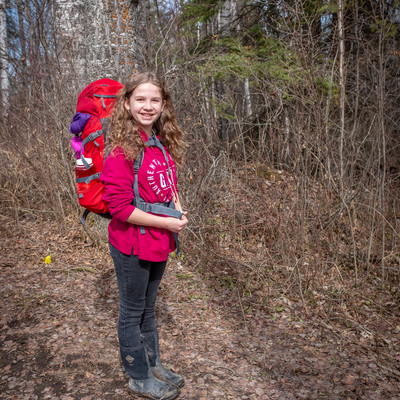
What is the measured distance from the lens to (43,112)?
5246 mm

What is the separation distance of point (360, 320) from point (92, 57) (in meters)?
4.06

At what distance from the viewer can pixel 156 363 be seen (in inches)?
105

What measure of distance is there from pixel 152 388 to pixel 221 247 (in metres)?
2.50

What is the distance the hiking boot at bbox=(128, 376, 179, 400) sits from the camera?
8.17 feet

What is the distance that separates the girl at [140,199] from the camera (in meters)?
2.10

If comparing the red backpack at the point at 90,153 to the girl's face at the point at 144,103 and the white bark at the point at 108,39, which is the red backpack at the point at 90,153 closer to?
the girl's face at the point at 144,103

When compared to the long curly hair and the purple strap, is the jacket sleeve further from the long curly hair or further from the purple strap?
the purple strap

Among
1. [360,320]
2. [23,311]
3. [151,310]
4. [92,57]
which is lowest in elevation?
[360,320]

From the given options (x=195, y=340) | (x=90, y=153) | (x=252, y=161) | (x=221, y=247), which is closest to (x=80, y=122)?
(x=90, y=153)

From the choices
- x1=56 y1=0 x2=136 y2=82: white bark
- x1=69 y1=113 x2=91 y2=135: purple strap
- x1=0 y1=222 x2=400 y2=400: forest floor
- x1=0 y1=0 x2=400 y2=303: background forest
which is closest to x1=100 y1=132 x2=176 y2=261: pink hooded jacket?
x1=69 y1=113 x2=91 y2=135: purple strap

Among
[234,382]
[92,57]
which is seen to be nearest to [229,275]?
[234,382]

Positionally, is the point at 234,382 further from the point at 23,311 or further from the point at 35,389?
the point at 23,311

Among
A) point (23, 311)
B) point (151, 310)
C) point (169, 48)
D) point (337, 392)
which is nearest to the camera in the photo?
point (151, 310)

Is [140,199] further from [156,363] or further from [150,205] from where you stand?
[156,363]
